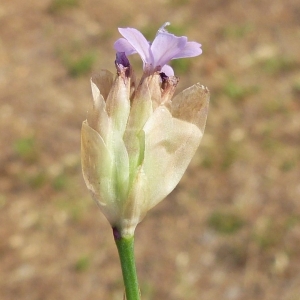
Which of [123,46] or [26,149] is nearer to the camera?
[123,46]

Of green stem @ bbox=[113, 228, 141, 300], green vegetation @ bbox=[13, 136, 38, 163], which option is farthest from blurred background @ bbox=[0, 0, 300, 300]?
green stem @ bbox=[113, 228, 141, 300]

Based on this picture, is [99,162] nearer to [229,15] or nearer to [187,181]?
[187,181]

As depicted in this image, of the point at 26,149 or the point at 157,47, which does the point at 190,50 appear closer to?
the point at 157,47

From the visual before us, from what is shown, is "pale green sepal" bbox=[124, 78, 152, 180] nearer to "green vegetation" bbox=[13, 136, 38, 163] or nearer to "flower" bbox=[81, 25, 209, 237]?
"flower" bbox=[81, 25, 209, 237]

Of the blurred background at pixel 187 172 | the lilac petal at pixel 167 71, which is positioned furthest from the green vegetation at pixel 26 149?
the lilac petal at pixel 167 71

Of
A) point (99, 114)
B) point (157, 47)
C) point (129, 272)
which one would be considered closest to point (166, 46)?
point (157, 47)

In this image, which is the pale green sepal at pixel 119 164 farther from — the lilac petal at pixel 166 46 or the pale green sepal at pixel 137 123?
the lilac petal at pixel 166 46
